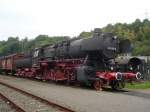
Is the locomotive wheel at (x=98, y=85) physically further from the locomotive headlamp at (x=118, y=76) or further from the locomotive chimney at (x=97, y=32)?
the locomotive chimney at (x=97, y=32)

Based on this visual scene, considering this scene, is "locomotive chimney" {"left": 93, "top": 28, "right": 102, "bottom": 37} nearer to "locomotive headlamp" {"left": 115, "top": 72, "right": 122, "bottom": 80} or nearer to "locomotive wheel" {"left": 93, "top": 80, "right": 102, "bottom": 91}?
"locomotive wheel" {"left": 93, "top": 80, "right": 102, "bottom": 91}

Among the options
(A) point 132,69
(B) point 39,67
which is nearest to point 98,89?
(A) point 132,69

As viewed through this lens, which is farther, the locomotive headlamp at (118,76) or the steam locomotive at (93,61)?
the steam locomotive at (93,61)

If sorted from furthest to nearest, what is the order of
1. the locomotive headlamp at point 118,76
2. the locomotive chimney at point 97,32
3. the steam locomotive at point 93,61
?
the locomotive chimney at point 97,32
the steam locomotive at point 93,61
the locomotive headlamp at point 118,76

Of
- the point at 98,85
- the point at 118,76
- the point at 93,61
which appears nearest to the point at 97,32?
the point at 93,61

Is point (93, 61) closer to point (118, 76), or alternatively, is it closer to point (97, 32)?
point (97, 32)

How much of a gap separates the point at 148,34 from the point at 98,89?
99.3 m

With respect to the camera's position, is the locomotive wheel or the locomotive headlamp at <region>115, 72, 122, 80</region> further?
the locomotive wheel

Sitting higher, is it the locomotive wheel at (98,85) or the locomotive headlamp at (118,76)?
the locomotive headlamp at (118,76)

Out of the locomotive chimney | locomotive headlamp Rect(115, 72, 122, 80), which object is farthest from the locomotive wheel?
the locomotive chimney

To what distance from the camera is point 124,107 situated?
12953 millimetres

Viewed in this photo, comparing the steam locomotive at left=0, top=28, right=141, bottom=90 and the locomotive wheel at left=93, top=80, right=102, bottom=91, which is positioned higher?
the steam locomotive at left=0, top=28, right=141, bottom=90

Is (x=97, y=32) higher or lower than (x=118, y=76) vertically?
higher

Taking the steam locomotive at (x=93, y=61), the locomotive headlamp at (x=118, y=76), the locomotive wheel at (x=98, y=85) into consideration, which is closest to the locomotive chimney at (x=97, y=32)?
the steam locomotive at (x=93, y=61)
